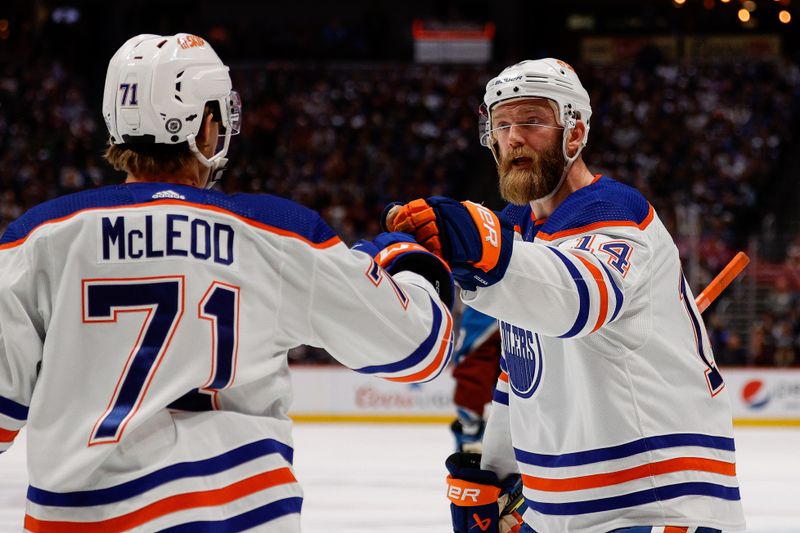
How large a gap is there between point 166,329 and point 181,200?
0.64 feet

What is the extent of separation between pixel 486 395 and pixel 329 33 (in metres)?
12.3

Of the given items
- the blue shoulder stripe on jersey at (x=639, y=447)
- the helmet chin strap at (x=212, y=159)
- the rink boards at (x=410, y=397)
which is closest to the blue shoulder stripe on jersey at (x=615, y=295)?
the blue shoulder stripe on jersey at (x=639, y=447)

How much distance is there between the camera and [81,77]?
16281 mm

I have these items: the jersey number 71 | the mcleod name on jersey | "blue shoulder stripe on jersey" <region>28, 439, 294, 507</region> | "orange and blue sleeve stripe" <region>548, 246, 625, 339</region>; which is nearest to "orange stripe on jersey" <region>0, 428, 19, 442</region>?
"blue shoulder stripe on jersey" <region>28, 439, 294, 507</region>

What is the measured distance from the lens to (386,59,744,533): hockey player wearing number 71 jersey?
2000 mm

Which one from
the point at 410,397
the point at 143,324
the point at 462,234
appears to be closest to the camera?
the point at 143,324

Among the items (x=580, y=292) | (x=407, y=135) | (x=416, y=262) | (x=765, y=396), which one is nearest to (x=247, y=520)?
(x=416, y=262)

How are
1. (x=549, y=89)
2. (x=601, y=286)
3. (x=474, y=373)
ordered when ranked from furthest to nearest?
(x=474, y=373)
(x=549, y=89)
(x=601, y=286)

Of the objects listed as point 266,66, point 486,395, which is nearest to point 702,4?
point 266,66

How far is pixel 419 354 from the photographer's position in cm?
175

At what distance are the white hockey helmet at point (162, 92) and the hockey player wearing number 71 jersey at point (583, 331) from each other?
0.42 metres

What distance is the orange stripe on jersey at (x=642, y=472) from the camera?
2262 millimetres

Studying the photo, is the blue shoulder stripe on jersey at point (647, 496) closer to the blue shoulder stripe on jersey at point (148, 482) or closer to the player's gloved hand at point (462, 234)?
the player's gloved hand at point (462, 234)

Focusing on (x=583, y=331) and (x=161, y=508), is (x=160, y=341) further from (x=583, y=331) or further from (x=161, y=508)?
(x=583, y=331)
